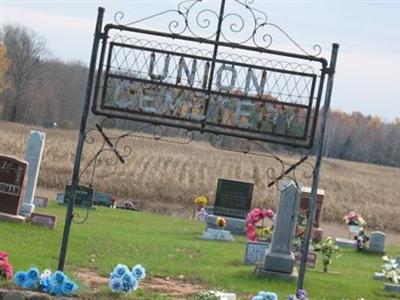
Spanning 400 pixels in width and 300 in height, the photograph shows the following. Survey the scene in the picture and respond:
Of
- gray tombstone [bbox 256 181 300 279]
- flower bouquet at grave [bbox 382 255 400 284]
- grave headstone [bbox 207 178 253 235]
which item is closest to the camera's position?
gray tombstone [bbox 256 181 300 279]

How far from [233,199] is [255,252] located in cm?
1109

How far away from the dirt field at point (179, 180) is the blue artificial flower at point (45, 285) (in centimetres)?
2855

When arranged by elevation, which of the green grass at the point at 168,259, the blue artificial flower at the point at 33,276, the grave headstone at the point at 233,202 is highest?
the grave headstone at the point at 233,202

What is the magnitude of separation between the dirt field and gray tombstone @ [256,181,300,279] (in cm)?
2084

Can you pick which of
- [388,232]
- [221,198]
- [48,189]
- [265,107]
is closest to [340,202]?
[388,232]

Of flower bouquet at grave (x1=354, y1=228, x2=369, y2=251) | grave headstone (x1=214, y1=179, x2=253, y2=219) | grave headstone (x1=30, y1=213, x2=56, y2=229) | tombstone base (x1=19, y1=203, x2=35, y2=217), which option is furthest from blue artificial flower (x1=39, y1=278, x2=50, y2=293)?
grave headstone (x1=214, y1=179, x2=253, y2=219)

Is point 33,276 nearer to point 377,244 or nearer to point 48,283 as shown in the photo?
Result: point 48,283

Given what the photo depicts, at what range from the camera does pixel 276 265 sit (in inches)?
635

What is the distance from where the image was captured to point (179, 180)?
47.9 meters

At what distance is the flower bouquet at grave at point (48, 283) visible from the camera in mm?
8969

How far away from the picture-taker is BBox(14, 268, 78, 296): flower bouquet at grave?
8.97m

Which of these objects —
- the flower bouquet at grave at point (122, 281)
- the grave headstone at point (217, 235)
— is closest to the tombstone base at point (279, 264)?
→ the flower bouquet at grave at point (122, 281)

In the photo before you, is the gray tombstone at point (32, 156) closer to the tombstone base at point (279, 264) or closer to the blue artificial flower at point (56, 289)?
the tombstone base at point (279, 264)

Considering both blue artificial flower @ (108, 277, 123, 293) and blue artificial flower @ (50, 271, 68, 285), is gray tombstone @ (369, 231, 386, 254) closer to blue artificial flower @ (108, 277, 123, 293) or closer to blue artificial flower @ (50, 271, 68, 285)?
blue artificial flower @ (108, 277, 123, 293)
